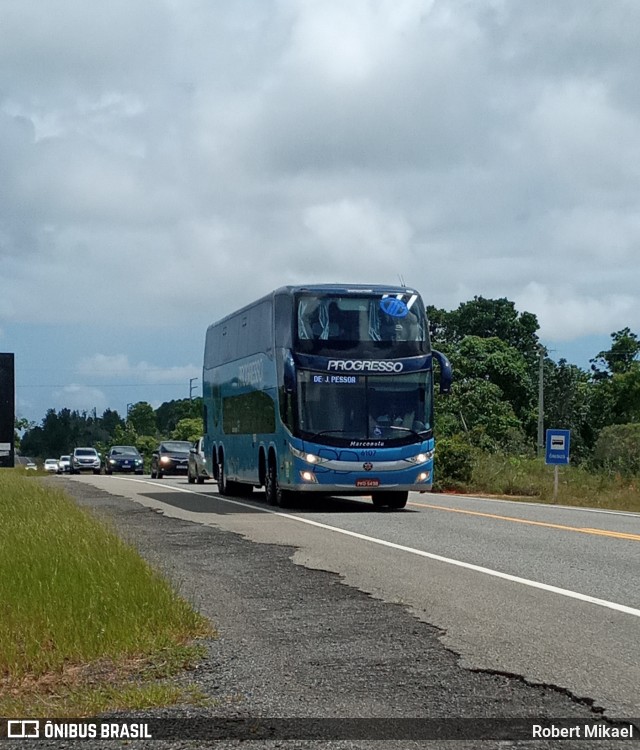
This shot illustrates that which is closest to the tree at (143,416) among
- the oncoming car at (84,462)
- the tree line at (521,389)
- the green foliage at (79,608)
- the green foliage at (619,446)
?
the tree line at (521,389)

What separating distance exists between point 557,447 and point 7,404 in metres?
14.5

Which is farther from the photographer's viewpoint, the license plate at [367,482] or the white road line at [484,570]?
the license plate at [367,482]

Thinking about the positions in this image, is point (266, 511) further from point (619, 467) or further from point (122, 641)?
point (619, 467)

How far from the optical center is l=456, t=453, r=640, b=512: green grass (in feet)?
104

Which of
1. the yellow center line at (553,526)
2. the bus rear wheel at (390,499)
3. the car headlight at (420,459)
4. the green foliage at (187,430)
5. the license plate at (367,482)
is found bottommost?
the yellow center line at (553,526)

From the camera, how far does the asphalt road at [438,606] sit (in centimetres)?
707

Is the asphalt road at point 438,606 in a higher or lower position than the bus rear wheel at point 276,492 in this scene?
lower

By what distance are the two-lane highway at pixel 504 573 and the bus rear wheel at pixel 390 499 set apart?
555 mm

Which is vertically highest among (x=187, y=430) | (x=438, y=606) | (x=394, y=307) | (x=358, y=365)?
A: (x=394, y=307)

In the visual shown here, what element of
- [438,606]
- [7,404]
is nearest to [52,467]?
[7,404]

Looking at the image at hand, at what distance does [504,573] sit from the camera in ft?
41.6

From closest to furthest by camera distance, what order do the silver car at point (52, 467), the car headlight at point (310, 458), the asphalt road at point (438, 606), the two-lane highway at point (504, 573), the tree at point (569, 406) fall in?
the asphalt road at point (438, 606)
the two-lane highway at point (504, 573)
the car headlight at point (310, 458)
the tree at point (569, 406)
the silver car at point (52, 467)

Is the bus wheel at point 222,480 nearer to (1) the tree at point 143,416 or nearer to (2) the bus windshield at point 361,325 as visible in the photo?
(2) the bus windshield at point 361,325

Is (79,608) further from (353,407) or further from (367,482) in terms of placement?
(353,407)
